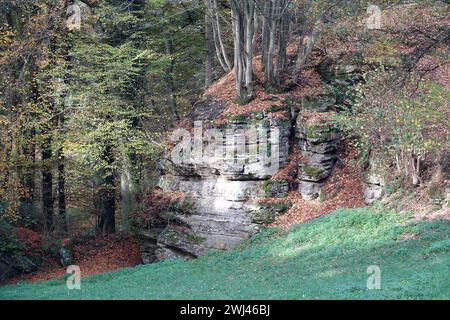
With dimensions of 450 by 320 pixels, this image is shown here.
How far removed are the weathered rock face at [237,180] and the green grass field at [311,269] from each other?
105 centimetres

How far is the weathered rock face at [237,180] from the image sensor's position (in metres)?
18.0

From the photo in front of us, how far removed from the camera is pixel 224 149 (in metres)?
19.2

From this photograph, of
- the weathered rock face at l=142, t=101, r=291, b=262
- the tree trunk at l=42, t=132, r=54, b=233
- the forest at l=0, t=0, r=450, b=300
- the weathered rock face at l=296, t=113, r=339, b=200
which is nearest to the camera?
the forest at l=0, t=0, r=450, b=300

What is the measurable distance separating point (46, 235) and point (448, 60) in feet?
54.2

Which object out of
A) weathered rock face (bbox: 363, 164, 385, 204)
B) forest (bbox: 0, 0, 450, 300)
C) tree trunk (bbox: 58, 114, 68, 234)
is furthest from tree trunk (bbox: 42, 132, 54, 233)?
weathered rock face (bbox: 363, 164, 385, 204)

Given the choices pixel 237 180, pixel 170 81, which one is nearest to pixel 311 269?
pixel 237 180

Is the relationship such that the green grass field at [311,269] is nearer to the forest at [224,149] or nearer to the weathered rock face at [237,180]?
the forest at [224,149]

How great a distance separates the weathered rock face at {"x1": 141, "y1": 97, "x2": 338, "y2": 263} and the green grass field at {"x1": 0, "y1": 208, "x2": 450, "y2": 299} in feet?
3.44

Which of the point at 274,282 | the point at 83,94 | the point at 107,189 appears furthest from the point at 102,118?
the point at 274,282

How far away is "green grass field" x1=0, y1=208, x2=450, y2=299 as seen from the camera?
9805 mm

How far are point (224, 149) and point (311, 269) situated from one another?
25.4ft

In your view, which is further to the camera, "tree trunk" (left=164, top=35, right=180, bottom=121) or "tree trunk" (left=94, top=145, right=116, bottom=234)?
"tree trunk" (left=164, top=35, right=180, bottom=121)

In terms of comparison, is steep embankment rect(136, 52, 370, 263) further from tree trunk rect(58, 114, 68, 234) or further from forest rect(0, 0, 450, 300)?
tree trunk rect(58, 114, 68, 234)
